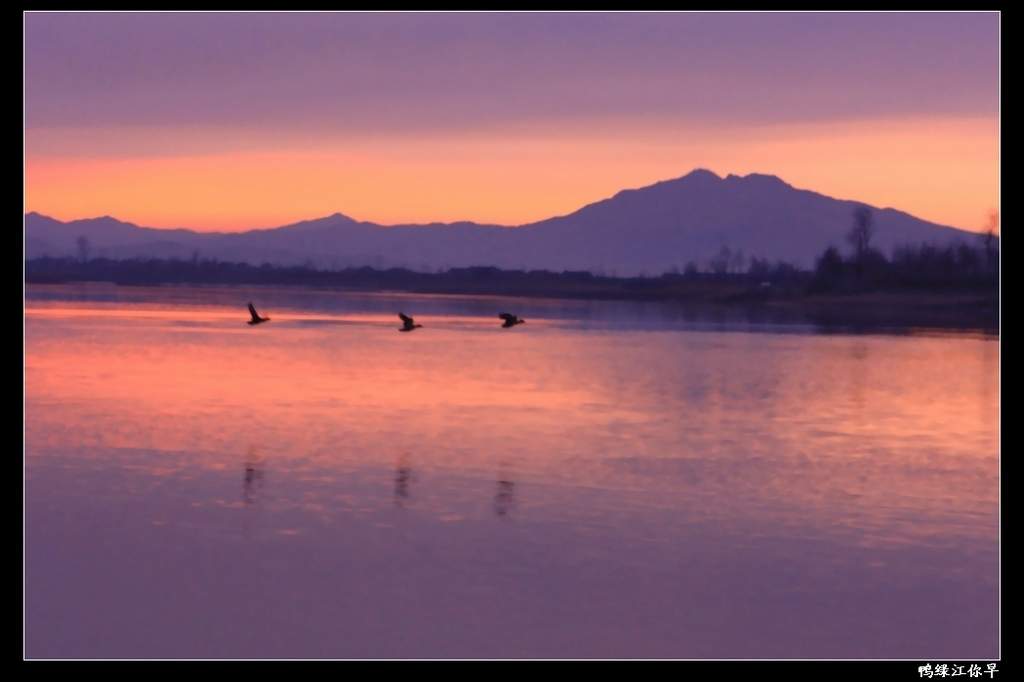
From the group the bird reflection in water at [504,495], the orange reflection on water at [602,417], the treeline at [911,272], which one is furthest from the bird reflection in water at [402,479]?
the treeline at [911,272]

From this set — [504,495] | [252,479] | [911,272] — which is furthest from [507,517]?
[911,272]

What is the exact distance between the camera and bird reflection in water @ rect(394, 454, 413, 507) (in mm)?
16875

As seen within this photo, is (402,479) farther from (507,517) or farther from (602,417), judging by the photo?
(602,417)

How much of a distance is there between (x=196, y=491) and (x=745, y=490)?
6.93 metres

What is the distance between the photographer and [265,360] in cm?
3981

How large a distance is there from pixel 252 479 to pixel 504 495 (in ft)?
11.2

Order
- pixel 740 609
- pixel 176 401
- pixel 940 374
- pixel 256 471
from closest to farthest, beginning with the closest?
pixel 740 609 < pixel 256 471 < pixel 176 401 < pixel 940 374

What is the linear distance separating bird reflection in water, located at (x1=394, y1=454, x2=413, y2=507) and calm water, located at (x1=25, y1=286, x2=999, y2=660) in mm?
80

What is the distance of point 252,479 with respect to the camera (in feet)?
59.6

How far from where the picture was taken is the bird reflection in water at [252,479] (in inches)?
667

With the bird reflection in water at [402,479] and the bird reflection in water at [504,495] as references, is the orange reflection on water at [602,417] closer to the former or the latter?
the bird reflection in water at [504,495]
